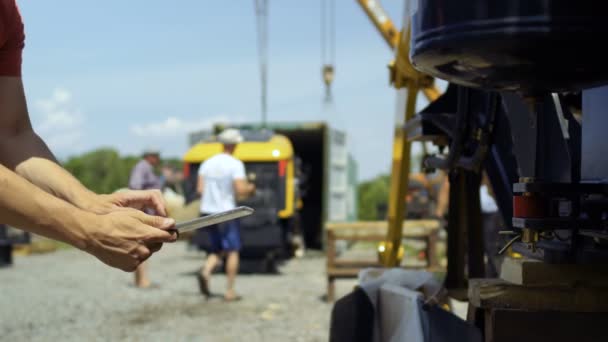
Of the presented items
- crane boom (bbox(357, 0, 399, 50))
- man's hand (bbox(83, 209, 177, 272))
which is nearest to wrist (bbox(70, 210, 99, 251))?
man's hand (bbox(83, 209, 177, 272))

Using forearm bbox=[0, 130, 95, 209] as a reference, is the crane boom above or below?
above

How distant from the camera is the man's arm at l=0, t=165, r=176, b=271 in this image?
72.2 inches

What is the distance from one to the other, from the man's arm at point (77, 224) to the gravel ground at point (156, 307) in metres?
5.14

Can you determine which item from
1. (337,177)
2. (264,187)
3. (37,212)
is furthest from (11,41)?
(337,177)

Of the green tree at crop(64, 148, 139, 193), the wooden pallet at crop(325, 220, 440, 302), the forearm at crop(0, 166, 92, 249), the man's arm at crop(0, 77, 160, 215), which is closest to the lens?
the forearm at crop(0, 166, 92, 249)

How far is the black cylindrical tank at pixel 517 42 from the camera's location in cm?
167

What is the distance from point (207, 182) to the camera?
9672 mm

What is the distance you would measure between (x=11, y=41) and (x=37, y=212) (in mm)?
898

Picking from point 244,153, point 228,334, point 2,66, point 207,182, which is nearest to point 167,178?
point 244,153

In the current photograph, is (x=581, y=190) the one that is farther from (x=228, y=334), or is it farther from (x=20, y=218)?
(x=228, y=334)

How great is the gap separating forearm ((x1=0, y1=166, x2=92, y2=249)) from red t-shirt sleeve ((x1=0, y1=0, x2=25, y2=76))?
29.0 inches

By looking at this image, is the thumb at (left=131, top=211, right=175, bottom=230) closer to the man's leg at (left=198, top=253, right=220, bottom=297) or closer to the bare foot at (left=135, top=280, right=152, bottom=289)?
the man's leg at (left=198, top=253, right=220, bottom=297)

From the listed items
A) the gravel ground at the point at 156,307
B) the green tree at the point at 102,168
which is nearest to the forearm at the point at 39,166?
the gravel ground at the point at 156,307

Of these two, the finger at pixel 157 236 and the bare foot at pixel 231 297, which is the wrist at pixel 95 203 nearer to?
the finger at pixel 157 236
